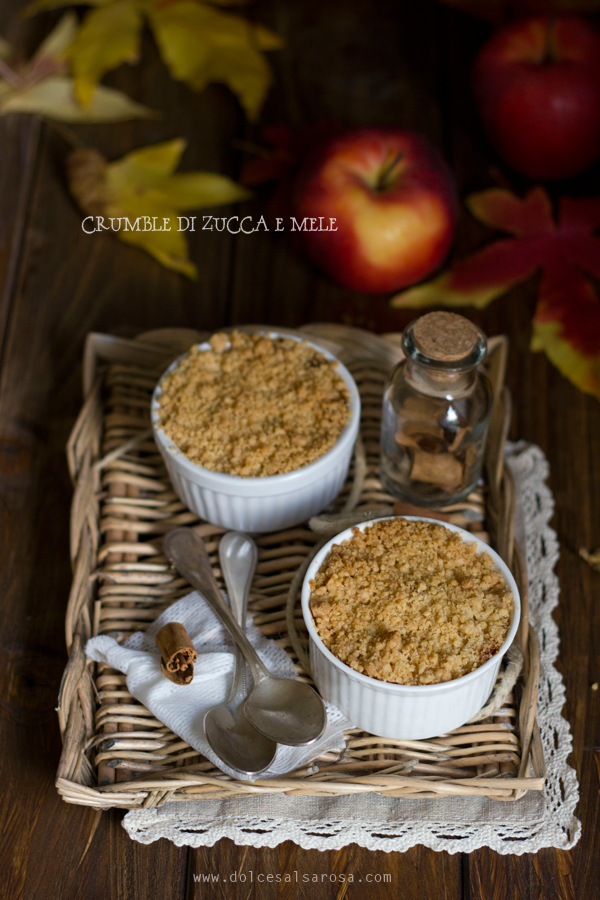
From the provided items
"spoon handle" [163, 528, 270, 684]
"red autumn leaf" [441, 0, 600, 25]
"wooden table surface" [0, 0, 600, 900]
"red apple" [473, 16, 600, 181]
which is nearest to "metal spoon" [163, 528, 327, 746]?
"spoon handle" [163, 528, 270, 684]

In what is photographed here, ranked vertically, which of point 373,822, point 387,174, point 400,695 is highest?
point 387,174

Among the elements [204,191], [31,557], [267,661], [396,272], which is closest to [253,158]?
[204,191]

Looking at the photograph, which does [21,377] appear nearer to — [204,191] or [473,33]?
[204,191]

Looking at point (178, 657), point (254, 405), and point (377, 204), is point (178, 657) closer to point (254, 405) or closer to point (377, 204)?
point (254, 405)

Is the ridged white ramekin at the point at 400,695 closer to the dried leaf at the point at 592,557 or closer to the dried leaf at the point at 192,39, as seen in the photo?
the dried leaf at the point at 592,557

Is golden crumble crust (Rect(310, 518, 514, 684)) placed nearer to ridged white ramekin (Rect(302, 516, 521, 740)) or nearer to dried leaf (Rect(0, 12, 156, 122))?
ridged white ramekin (Rect(302, 516, 521, 740))

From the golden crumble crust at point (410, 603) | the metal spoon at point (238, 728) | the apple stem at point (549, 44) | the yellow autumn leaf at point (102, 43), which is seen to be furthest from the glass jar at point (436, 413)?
the yellow autumn leaf at point (102, 43)

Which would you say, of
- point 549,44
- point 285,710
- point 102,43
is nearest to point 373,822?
point 285,710

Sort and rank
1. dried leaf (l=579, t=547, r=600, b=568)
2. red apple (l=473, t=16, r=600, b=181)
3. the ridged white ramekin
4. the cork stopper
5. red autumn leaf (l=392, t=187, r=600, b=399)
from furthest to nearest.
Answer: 1. red apple (l=473, t=16, r=600, b=181)
2. red autumn leaf (l=392, t=187, r=600, b=399)
3. dried leaf (l=579, t=547, r=600, b=568)
4. the cork stopper
5. the ridged white ramekin
